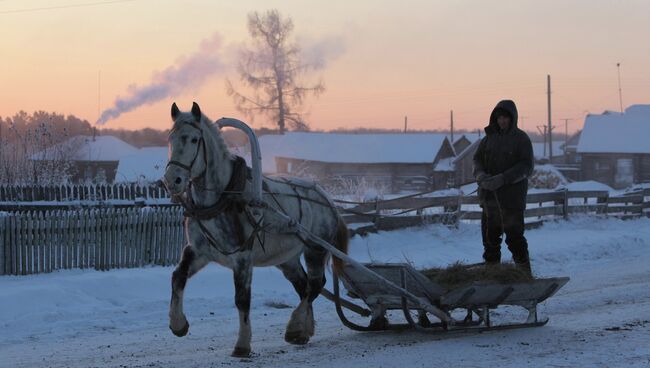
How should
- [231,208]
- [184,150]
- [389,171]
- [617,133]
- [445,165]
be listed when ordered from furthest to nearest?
1. [617,133]
2. [445,165]
3. [389,171]
4. [231,208]
5. [184,150]

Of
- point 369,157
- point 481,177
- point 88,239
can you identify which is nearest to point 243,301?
point 481,177

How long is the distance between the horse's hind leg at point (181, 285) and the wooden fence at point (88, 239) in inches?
281

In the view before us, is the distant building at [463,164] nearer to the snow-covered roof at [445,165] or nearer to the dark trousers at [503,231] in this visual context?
the snow-covered roof at [445,165]

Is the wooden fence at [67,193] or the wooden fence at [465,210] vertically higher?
the wooden fence at [67,193]

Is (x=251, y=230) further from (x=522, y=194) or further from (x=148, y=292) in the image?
(x=148, y=292)

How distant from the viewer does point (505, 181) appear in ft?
31.7

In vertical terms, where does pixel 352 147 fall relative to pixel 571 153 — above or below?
above

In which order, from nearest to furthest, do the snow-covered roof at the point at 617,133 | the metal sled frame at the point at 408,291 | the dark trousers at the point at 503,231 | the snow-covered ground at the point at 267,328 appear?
the snow-covered ground at the point at 267,328, the metal sled frame at the point at 408,291, the dark trousers at the point at 503,231, the snow-covered roof at the point at 617,133

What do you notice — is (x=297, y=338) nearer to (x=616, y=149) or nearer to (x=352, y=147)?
(x=352, y=147)

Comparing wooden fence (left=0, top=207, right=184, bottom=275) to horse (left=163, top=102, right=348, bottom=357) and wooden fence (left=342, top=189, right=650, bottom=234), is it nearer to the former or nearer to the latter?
wooden fence (left=342, top=189, right=650, bottom=234)

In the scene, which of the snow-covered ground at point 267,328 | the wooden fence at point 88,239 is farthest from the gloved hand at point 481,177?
the wooden fence at point 88,239

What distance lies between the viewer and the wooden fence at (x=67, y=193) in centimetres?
1898

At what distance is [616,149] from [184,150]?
198ft

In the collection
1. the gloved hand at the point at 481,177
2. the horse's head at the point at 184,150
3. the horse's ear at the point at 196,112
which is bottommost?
the gloved hand at the point at 481,177
